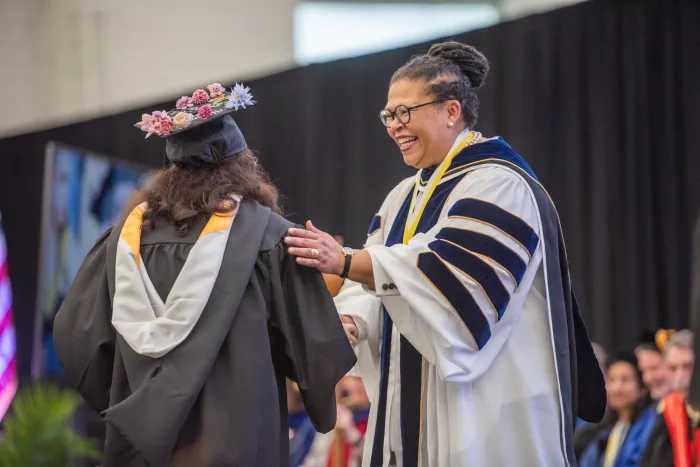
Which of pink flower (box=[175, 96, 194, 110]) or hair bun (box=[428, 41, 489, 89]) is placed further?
hair bun (box=[428, 41, 489, 89])

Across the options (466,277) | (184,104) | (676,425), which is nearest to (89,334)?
(184,104)

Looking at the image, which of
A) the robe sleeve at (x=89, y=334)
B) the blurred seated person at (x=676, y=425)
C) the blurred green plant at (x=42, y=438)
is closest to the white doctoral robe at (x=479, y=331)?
the robe sleeve at (x=89, y=334)

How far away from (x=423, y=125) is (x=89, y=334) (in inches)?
53.5

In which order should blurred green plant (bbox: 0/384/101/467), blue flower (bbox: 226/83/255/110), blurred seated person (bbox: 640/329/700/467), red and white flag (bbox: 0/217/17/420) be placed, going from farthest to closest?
red and white flag (bbox: 0/217/17/420) < blurred seated person (bbox: 640/329/700/467) < blue flower (bbox: 226/83/255/110) < blurred green plant (bbox: 0/384/101/467)

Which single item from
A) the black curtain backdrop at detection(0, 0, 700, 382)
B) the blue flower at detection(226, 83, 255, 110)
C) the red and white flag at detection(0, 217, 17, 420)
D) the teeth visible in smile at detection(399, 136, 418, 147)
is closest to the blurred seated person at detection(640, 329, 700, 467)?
the black curtain backdrop at detection(0, 0, 700, 382)

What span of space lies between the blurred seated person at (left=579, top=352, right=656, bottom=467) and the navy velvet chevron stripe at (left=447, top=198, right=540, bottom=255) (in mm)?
2352

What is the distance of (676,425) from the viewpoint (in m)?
4.43

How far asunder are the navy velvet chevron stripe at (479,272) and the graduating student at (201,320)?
43 centimetres

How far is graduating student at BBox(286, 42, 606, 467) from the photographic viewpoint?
291 cm

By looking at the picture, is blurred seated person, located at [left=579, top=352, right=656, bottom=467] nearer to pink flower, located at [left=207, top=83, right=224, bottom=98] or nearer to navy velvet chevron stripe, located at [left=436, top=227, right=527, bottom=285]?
navy velvet chevron stripe, located at [left=436, top=227, right=527, bottom=285]

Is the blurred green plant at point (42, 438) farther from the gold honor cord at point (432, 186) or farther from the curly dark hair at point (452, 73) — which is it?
the curly dark hair at point (452, 73)

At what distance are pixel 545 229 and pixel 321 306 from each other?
837mm

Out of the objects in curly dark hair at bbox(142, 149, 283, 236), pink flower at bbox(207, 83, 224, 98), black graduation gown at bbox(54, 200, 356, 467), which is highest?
pink flower at bbox(207, 83, 224, 98)

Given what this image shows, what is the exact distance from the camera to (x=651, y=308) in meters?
5.96
